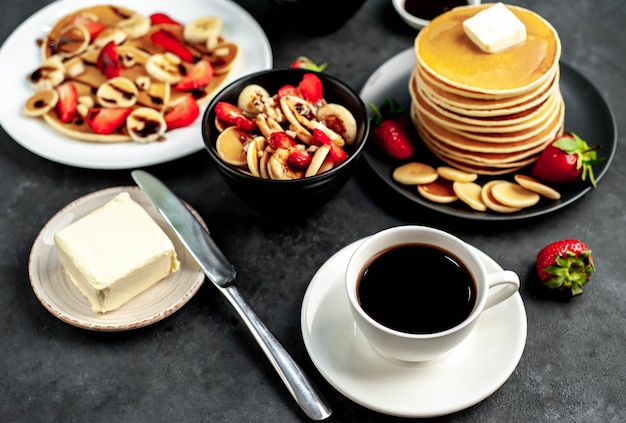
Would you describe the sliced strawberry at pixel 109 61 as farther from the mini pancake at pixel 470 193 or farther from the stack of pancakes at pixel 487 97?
the mini pancake at pixel 470 193

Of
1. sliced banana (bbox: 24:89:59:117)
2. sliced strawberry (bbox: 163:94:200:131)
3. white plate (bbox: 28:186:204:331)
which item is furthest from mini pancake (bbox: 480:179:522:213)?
sliced banana (bbox: 24:89:59:117)

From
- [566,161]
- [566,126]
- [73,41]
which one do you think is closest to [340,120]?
[566,161]

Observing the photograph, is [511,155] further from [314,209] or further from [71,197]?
[71,197]

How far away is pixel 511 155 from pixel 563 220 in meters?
0.21

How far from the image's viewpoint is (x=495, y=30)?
1.72 m

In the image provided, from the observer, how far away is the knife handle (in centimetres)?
135

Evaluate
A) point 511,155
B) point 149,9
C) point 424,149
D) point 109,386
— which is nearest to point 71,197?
point 109,386

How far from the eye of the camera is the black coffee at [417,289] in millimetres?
1294

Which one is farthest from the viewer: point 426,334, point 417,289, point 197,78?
point 197,78

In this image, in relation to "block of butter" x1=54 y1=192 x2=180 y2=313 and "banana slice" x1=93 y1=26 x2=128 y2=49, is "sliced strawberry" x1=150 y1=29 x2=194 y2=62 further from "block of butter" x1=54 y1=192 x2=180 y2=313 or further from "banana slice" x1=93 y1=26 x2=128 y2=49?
"block of butter" x1=54 y1=192 x2=180 y2=313

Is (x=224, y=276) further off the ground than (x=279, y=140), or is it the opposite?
(x=279, y=140)

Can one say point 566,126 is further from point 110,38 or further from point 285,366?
point 110,38

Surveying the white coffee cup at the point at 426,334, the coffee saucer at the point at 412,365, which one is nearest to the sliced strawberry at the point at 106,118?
the coffee saucer at the point at 412,365

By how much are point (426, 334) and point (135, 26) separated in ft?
4.87
